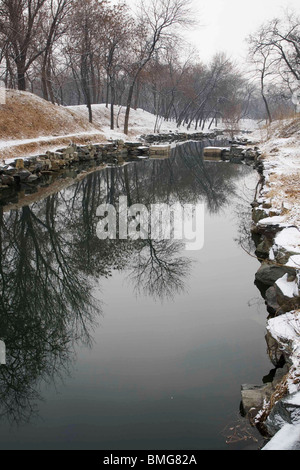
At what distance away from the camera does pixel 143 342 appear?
4957 millimetres

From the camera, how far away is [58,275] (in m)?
6.96

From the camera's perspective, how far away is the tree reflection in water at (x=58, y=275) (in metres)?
4.50

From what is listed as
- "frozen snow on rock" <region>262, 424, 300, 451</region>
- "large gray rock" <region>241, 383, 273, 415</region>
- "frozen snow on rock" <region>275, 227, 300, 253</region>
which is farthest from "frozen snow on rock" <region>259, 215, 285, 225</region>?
"frozen snow on rock" <region>262, 424, 300, 451</region>

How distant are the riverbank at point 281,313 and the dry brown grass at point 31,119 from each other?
1336 centimetres

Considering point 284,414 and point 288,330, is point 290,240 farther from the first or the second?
point 284,414

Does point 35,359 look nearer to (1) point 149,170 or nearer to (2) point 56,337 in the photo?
(2) point 56,337

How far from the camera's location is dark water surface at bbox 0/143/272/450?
Answer: 3.59 metres

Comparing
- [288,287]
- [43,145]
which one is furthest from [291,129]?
[288,287]

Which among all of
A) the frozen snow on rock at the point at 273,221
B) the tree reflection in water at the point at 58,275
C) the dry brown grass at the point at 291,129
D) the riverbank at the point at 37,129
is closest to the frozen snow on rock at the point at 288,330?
the tree reflection in water at the point at 58,275

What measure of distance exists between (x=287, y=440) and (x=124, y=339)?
8.87 feet

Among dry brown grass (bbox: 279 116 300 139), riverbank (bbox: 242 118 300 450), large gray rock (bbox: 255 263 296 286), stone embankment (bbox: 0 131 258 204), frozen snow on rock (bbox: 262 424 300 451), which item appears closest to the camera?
frozen snow on rock (bbox: 262 424 300 451)

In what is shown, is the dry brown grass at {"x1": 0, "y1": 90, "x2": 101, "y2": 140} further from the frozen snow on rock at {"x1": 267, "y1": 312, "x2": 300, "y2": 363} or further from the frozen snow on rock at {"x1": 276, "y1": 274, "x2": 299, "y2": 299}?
the frozen snow on rock at {"x1": 267, "y1": 312, "x2": 300, "y2": 363}
